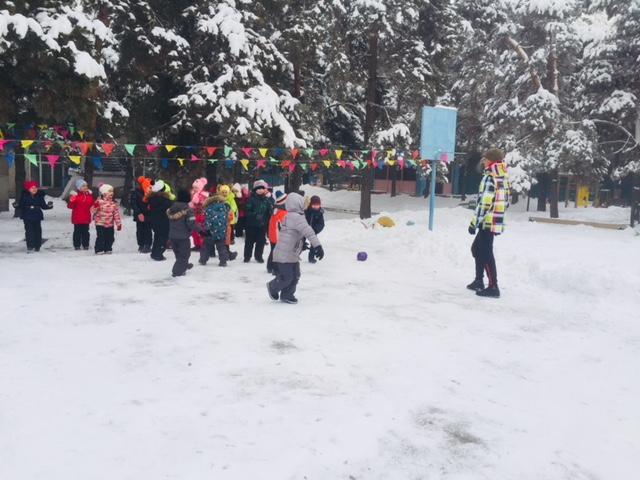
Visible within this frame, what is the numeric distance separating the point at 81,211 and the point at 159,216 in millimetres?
2240

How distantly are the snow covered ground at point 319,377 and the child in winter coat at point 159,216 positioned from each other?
4.61 ft

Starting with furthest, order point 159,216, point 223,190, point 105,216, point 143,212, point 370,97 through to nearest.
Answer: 1. point 370,97
2. point 143,212
3. point 105,216
4. point 159,216
5. point 223,190

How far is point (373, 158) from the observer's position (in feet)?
64.5

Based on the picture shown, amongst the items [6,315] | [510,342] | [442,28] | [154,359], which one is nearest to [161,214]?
[6,315]

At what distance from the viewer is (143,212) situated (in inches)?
478

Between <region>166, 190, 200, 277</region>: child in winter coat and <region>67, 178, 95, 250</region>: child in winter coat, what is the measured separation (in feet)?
12.4

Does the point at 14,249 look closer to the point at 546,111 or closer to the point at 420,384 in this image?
the point at 420,384

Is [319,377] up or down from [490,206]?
down

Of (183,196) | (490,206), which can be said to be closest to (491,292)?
(490,206)

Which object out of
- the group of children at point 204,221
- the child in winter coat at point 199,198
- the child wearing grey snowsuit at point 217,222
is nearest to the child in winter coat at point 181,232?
the group of children at point 204,221

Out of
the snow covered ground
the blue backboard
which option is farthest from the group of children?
the blue backboard

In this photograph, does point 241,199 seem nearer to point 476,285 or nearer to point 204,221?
point 204,221

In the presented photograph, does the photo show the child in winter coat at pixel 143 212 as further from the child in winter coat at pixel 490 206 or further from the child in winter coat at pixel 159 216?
the child in winter coat at pixel 490 206

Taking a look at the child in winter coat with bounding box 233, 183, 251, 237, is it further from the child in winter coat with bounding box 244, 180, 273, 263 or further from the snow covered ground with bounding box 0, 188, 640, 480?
the snow covered ground with bounding box 0, 188, 640, 480
